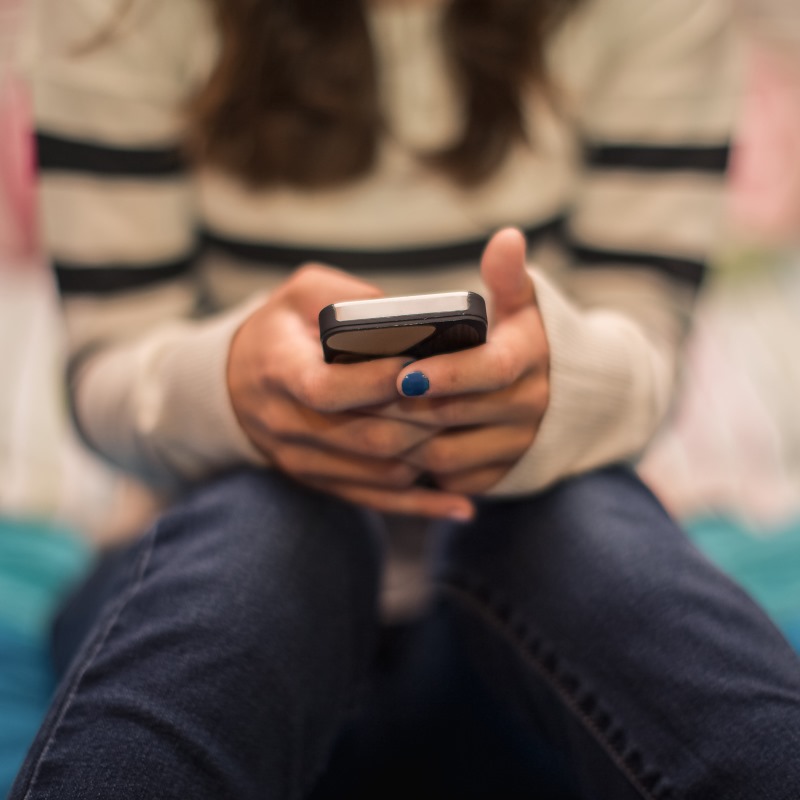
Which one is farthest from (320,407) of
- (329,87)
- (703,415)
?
(703,415)

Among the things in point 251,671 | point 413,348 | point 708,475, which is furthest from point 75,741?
point 708,475

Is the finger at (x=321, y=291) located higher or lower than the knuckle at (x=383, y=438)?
higher

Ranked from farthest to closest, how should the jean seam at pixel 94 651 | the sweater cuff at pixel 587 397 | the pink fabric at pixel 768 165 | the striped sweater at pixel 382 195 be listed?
the pink fabric at pixel 768 165 → the striped sweater at pixel 382 195 → the sweater cuff at pixel 587 397 → the jean seam at pixel 94 651

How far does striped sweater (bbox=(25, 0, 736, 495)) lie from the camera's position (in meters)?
0.59

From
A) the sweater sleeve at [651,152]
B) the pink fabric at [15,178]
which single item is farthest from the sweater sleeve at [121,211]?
the pink fabric at [15,178]

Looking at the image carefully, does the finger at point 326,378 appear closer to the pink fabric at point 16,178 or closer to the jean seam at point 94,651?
the jean seam at point 94,651

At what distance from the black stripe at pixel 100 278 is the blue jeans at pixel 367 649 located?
8.9 inches

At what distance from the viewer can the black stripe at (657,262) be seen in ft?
2.22

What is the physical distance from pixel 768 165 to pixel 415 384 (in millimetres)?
1198

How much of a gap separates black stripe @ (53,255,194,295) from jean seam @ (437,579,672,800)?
0.36m

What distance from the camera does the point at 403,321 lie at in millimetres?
368

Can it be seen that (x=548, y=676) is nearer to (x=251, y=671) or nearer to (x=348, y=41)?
(x=251, y=671)

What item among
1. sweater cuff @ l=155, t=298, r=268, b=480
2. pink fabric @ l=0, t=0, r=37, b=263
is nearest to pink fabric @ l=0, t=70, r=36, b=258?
pink fabric @ l=0, t=0, r=37, b=263

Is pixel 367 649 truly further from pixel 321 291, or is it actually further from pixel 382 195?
pixel 382 195
